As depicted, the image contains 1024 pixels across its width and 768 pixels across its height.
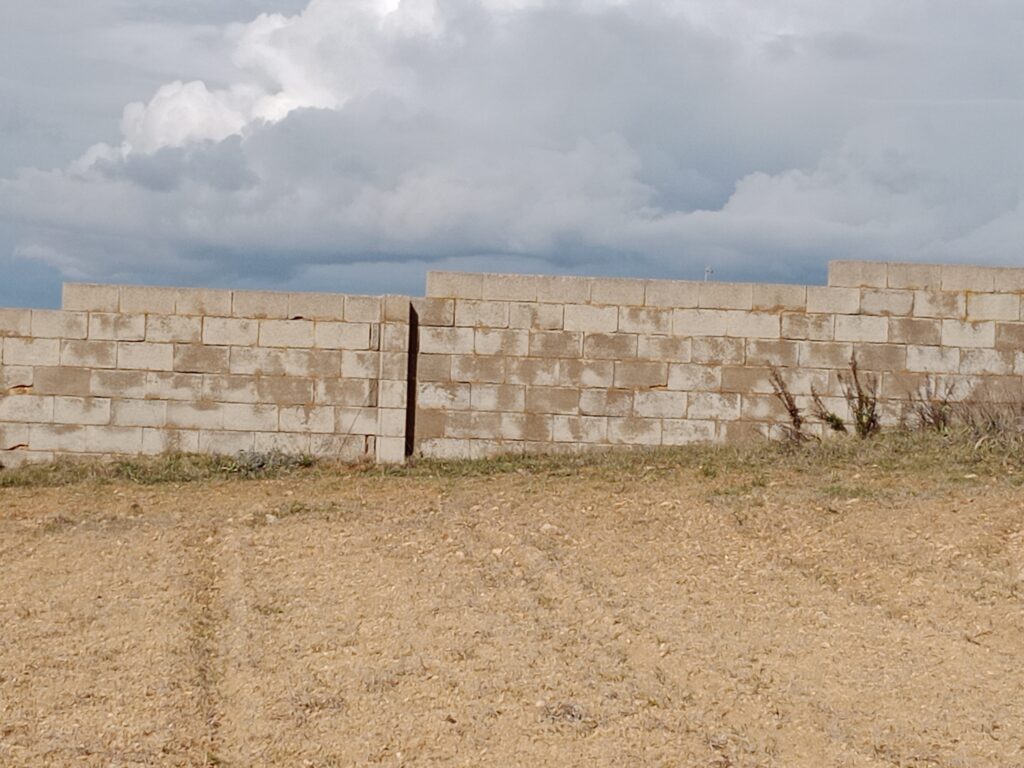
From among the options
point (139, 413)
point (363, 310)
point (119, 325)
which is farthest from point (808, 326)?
point (119, 325)

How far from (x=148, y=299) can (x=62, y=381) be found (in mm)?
1160

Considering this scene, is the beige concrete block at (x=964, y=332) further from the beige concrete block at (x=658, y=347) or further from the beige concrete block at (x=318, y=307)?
the beige concrete block at (x=318, y=307)

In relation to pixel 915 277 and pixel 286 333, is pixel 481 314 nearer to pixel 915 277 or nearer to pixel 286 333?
pixel 286 333

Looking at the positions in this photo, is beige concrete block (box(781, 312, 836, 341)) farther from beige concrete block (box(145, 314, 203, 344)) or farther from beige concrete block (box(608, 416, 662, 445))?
beige concrete block (box(145, 314, 203, 344))

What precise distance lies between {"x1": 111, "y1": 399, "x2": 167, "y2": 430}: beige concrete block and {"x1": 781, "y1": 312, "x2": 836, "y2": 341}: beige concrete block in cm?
611

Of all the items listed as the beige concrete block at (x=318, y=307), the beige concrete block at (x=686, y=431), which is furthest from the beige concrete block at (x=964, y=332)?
the beige concrete block at (x=318, y=307)

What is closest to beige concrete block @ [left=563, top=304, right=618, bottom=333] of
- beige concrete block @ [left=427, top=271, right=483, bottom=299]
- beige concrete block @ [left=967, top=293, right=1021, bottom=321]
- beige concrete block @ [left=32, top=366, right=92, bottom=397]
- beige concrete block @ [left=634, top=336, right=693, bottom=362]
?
beige concrete block @ [left=634, top=336, right=693, bottom=362]

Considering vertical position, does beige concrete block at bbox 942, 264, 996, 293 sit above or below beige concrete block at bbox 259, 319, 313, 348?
above

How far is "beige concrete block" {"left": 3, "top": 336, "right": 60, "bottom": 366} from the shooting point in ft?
34.8

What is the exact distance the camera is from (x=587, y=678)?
16.1 ft

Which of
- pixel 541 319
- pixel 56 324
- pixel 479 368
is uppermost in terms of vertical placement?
pixel 541 319

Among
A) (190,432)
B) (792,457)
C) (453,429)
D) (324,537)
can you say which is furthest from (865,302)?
(190,432)

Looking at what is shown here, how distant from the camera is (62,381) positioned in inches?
418

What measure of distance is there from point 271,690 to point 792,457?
20.7ft
